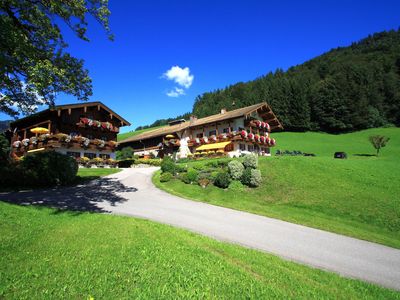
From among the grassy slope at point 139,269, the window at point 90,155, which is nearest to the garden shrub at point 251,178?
the grassy slope at point 139,269

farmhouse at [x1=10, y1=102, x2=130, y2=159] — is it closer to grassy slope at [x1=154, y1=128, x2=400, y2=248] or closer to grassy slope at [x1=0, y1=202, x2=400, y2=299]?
grassy slope at [x1=154, y1=128, x2=400, y2=248]

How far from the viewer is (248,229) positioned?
40.9ft

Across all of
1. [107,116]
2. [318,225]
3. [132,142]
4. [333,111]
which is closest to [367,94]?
[333,111]

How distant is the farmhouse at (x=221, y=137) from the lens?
41.5 meters

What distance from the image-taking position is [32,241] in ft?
25.4

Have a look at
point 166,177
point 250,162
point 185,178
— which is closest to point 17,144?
point 166,177

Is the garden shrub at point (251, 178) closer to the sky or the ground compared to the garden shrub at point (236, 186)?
closer to the sky

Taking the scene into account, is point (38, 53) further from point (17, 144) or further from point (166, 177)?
point (17, 144)

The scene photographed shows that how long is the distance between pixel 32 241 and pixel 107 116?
36.7 meters

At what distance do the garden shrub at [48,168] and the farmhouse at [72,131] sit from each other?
1439 centimetres

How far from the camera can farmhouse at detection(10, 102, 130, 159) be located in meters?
35.0

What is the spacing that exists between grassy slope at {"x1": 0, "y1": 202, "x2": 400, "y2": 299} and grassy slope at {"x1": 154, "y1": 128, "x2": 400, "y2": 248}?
7803 millimetres

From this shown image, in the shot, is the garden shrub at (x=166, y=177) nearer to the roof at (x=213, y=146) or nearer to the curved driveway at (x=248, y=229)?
the curved driveway at (x=248, y=229)

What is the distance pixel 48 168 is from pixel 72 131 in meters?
19.1
